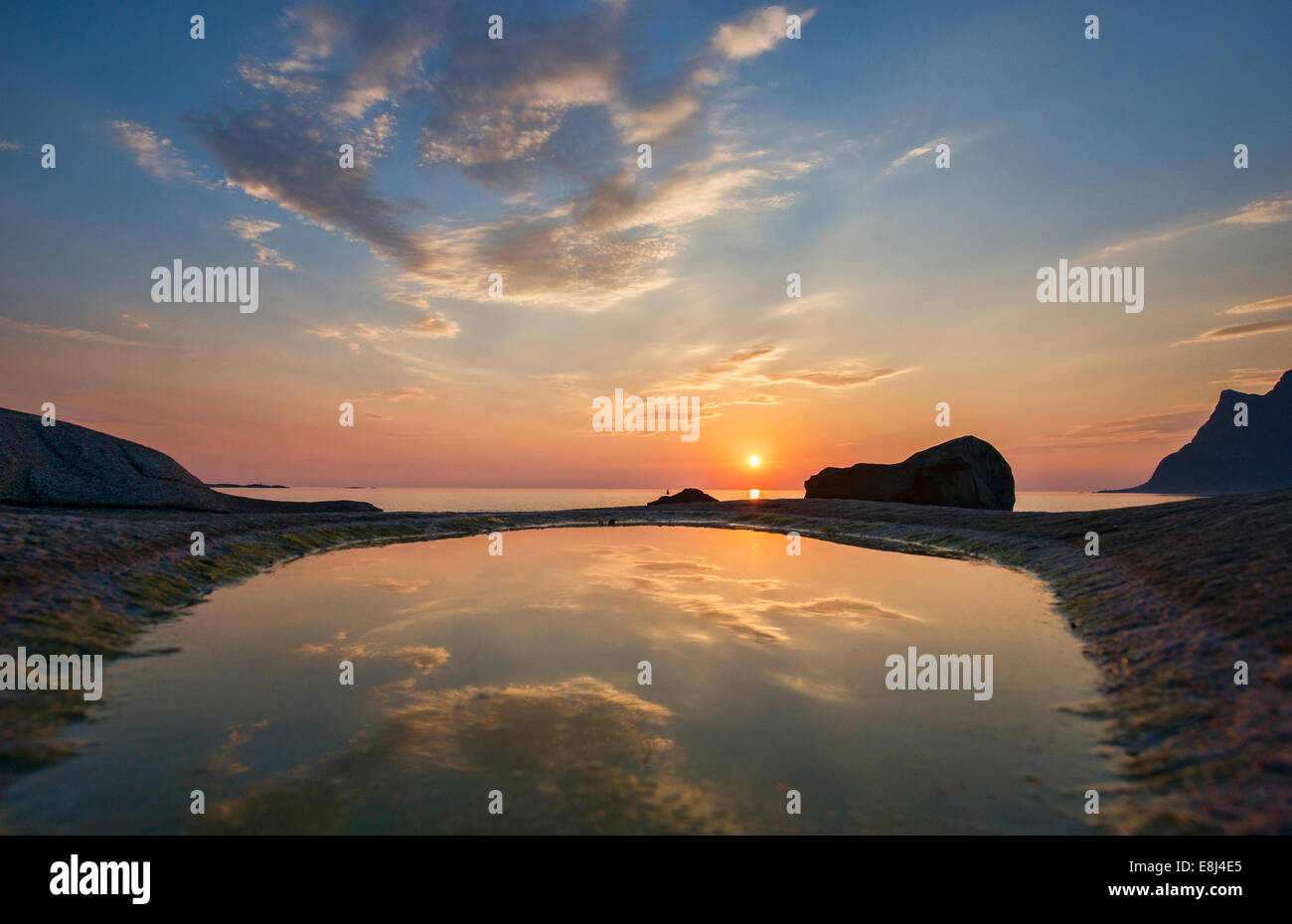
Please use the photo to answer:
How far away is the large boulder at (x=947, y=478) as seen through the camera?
65.4 metres

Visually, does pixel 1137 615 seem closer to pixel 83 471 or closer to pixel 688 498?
pixel 83 471

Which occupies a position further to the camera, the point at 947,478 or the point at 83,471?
the point at 947,478

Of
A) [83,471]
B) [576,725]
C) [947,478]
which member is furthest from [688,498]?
[576,725]

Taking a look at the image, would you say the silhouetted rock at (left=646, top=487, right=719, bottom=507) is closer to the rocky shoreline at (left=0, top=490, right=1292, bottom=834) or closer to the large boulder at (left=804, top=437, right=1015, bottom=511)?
the large boulder at (left=804, top=437, right=1015, bottom=511)

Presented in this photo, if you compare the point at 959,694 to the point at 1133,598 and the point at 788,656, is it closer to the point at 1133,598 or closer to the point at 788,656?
the point at 788,656

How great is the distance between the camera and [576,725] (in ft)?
26.8

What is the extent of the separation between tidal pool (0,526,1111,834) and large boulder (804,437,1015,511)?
179 ft

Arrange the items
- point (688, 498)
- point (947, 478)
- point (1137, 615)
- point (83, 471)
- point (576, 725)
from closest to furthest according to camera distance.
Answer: point (576, 725) → point (1137, 615) → point (83, 471) → point (947, 478) → point (688, 498)

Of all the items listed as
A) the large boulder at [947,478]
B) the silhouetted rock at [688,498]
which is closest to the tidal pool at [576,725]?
the large boulder at [947,478]

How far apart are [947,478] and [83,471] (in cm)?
7891

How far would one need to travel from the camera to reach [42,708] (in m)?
8.35

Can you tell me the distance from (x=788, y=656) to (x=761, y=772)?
5171mm
